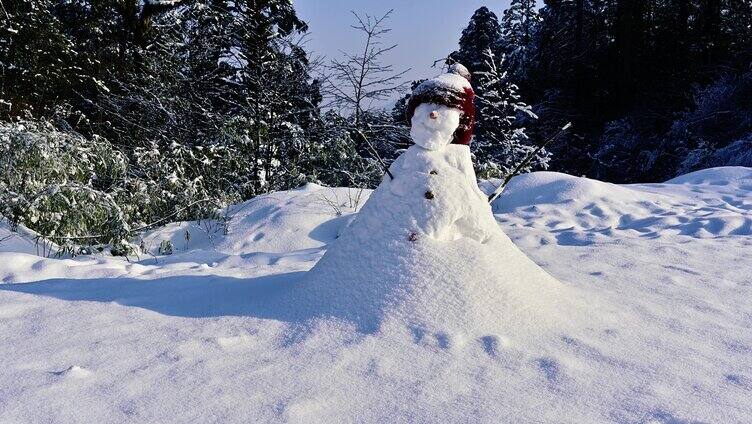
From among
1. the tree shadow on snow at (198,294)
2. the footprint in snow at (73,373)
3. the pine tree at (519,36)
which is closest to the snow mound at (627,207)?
the tree shadow on snow at (198,294)

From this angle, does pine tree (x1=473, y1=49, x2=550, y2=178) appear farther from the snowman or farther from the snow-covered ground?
the snowman

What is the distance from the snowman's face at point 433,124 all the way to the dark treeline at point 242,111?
61 centimetres

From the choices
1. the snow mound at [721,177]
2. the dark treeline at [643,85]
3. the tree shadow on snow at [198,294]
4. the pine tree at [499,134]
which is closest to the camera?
the tree shadow on snow at [198,294]

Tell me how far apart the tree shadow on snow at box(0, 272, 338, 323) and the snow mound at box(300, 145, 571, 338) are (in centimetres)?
11

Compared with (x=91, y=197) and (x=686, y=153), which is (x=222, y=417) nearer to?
(x=91, y=197)

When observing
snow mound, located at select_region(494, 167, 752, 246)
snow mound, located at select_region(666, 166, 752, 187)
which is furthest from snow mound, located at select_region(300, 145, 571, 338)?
snow mound, located at select_region(666, 166, 752, 187)

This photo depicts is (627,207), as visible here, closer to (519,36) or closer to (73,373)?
(73,373)

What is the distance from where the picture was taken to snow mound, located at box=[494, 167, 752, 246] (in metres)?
4.72

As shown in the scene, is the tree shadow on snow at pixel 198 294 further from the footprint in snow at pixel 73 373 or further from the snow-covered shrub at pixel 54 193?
the snow-covered shrub at pixel 54 193

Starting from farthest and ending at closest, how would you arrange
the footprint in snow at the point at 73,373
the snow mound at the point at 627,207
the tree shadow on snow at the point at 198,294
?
1. the snow mound at the point at 627,207
2. the tree shadow on snow at the point at 198,294
3. the footprint in snow at the point at 73,373

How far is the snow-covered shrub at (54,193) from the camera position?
4.50 m

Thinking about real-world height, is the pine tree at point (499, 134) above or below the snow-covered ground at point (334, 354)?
above

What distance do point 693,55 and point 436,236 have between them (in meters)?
14.4

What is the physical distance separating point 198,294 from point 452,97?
1696mm
